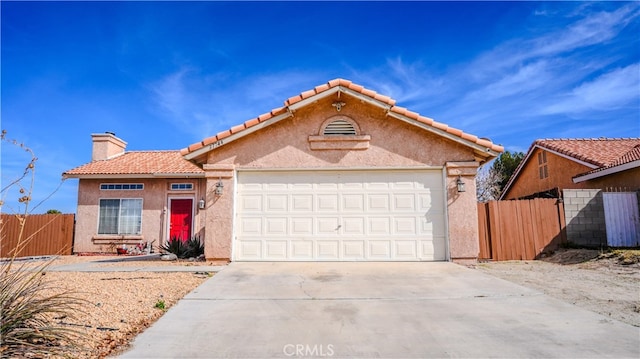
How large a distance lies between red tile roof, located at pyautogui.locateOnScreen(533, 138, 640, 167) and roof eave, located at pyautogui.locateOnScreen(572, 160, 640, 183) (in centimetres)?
44

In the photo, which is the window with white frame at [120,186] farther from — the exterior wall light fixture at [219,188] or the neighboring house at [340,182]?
the exterior wall light fixture at [219,188]

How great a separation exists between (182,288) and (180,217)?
33.3ft

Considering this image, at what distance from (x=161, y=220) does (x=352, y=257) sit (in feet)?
33.4

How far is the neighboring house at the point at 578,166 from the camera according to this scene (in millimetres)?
14396

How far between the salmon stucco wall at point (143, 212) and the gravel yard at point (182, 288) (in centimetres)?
739

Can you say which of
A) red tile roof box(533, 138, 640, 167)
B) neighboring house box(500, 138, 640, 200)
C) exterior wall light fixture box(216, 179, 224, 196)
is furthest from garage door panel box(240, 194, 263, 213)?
red tile roof box(533, 138, 640, 167)

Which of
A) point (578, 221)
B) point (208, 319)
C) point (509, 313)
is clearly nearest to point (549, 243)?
point (578, 221)

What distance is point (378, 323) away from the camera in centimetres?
498

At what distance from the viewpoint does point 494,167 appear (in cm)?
3209

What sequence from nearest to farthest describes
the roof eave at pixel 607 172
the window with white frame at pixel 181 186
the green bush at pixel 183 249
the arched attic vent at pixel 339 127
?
1. the arched attic vent at pixel 339 127
2. the green bush at pixel 183 249
3. the roof eave at pixel 607 172
4. the window with white frame at pixel 181 186

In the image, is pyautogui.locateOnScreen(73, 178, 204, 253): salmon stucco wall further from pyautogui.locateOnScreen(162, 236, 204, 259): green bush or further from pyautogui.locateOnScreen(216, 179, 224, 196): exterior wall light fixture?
pyautogui.locateOnScreen(216, 179, 224, 196): exterior wall light fixture

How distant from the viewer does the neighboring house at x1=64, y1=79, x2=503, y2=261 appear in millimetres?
9789

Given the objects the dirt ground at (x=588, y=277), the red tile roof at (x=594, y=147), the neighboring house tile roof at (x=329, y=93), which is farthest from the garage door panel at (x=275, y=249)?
the red tile roof at (x=594, y=147)

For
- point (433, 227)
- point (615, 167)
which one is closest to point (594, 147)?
point (615, 167)
